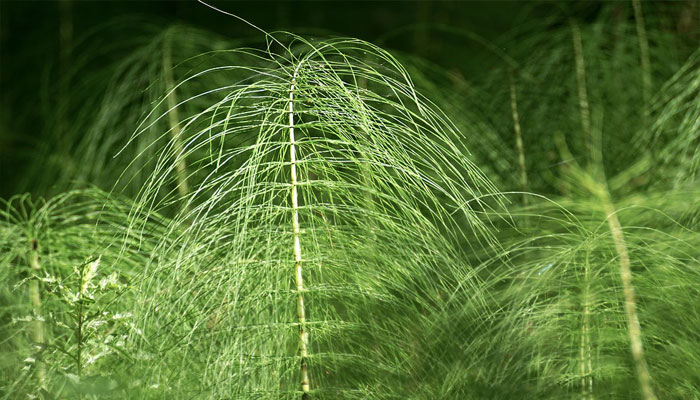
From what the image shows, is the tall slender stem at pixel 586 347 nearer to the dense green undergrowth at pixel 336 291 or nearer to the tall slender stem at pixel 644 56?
the dense green undergrowth at pixel 336 291

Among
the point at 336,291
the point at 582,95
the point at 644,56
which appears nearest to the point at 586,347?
the point at 336,291

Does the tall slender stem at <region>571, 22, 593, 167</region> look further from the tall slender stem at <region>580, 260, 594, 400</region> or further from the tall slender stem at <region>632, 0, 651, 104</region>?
the tall slender stem at <region>580, 260, 594, 400</region>

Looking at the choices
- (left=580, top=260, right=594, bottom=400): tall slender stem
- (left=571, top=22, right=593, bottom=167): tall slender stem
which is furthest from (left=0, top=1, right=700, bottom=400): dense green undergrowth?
(left=571, top=22, right=593, bottom=167): tall slender stem

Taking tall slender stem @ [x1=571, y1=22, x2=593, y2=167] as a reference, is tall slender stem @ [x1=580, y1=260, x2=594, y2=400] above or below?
below

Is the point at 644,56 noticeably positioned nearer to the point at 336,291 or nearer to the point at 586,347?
the point at 586,347

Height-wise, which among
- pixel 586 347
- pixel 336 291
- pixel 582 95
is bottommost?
pixel 586 347

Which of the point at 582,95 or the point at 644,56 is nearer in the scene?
the point at 582,95

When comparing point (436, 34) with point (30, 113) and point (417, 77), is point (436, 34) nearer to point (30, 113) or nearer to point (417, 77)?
point (417, 77)

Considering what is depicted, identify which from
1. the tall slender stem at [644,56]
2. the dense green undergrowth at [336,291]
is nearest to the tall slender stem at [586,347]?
the dense green undergrowth at [336,291]

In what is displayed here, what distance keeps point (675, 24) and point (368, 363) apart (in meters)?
1.94

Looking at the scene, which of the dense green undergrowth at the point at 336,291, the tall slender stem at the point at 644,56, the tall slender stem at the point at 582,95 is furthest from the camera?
the tall slender stem at the point at 644,56

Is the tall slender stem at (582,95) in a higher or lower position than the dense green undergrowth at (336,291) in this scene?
higher

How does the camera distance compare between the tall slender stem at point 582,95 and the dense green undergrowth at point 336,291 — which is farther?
the tall slender stem at point 582,95

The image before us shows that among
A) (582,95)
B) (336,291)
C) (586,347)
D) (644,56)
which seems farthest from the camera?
(644,56)
